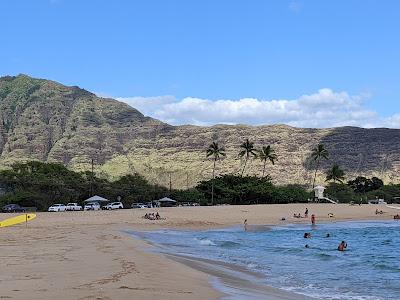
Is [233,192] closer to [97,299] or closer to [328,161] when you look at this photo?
[328,161]

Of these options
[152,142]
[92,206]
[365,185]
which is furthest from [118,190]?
[152,142]

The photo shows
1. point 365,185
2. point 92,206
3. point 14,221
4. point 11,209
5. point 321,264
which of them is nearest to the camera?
point 321,264

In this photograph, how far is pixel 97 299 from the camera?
9281 mm

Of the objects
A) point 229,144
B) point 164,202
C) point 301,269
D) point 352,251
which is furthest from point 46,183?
point 229,144

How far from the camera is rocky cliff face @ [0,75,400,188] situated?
129 metres

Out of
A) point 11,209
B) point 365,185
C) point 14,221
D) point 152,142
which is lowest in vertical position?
point 14,221

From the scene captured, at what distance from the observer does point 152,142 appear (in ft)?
486

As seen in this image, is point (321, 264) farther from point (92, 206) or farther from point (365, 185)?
point (365, 185)

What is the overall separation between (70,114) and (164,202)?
96795 millimetres

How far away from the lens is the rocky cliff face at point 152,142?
12900 centimetres

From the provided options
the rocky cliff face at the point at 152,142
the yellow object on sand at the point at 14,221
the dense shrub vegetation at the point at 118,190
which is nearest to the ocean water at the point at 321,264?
the yellow object on sand at the point at 14,221

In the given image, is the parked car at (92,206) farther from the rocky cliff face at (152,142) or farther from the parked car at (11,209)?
the rocky cliff face at (152,142)

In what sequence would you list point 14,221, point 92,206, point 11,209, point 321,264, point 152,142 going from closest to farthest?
point 321,264 < point 14,221 < point 11,209 < point 92,206 < point 152,142

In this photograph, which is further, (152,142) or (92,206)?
(152,142)
